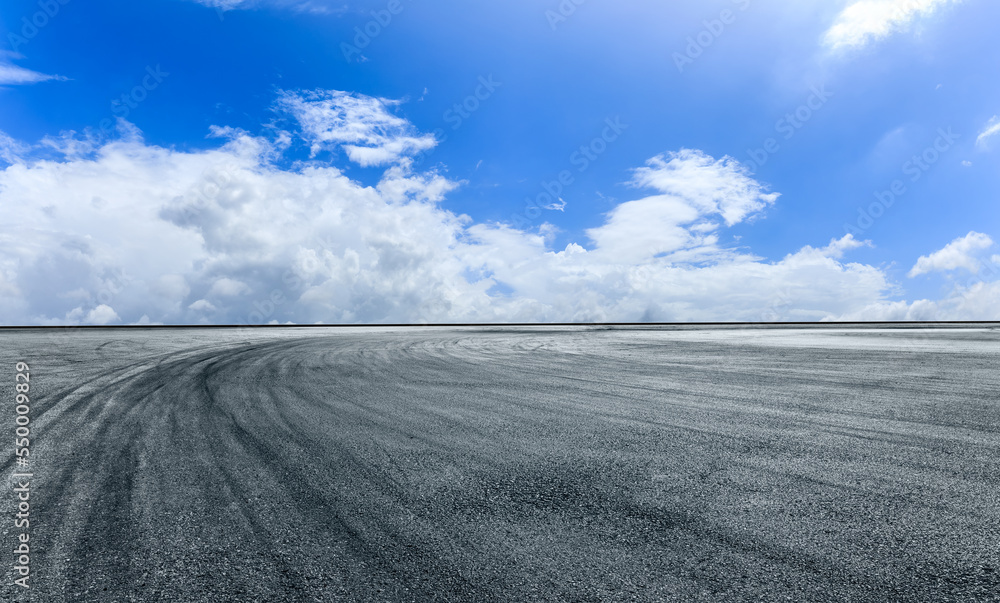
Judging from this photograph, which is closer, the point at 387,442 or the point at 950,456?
the point at 950,456

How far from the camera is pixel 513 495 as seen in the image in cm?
367

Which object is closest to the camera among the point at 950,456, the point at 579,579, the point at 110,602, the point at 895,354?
the point at 110,602

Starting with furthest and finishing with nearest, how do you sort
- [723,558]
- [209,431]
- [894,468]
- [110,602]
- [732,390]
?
[732,390] → [209,431] → [894,468] → [723,558] → [110,602]

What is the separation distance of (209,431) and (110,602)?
360 cm

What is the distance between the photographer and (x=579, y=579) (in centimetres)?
250

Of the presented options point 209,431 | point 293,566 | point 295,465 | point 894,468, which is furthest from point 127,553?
point 894,468

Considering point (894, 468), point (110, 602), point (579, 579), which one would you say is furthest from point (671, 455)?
point (110, 602)

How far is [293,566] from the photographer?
2615 mm

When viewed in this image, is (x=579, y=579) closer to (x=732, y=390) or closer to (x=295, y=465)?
(x=295, y=465)

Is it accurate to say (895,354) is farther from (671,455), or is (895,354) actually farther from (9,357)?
(9,357)

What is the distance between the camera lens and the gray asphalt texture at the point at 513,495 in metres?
2.50

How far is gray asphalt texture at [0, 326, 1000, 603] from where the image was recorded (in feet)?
8.19

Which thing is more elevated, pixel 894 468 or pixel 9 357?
pixel 9 357

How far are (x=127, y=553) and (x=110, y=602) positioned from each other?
1.78ft
